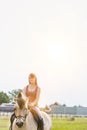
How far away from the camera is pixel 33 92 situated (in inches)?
610

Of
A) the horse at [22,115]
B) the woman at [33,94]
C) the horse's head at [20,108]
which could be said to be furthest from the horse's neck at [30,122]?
the horse's head at [20,108]

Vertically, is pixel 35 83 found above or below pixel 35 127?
above

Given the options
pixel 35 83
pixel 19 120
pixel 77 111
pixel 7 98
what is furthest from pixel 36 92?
pixel 7 98

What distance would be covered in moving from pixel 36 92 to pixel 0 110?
5977 cm

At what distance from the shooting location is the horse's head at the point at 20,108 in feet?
47.3

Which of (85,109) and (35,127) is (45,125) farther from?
(85,109)

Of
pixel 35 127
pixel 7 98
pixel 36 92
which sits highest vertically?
pixel 7 98

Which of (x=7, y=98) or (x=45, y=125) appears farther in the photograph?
(x=7, y=98)

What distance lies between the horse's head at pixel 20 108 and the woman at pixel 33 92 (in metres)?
0.67

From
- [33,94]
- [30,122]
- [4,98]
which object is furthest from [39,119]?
[4,98]

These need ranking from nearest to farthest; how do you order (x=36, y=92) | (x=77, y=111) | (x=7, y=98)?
1. (x=36, y=92)
2. (x=77, y=111)
3. (x=7, y=98)

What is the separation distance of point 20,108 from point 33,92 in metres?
1.09

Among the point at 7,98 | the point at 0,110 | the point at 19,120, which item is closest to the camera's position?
the point at 19,120

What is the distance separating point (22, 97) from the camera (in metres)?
14.5
